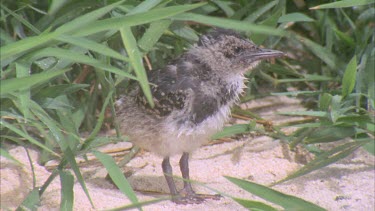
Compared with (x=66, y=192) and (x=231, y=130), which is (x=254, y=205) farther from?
(x=231, y=130)

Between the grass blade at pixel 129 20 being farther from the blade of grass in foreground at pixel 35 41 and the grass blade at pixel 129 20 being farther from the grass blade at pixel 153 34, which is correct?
the grass blade at pixel 153 34

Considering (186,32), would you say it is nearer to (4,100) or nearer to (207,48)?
(207,48)

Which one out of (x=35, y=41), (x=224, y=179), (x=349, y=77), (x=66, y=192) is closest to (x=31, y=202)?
(x=66, y=192)

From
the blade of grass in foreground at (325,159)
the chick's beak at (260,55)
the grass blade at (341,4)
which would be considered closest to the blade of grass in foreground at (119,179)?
the blade of grass in foreground at (325,159)

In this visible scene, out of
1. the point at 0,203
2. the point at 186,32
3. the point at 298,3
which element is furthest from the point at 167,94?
the point at 298,3

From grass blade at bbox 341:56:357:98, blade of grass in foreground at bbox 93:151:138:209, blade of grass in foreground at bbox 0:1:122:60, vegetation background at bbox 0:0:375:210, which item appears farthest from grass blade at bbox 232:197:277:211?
grass blade at bbox 341:56:357:98

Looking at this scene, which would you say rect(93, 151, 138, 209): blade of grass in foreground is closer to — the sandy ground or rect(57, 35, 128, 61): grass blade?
the sandy ground
